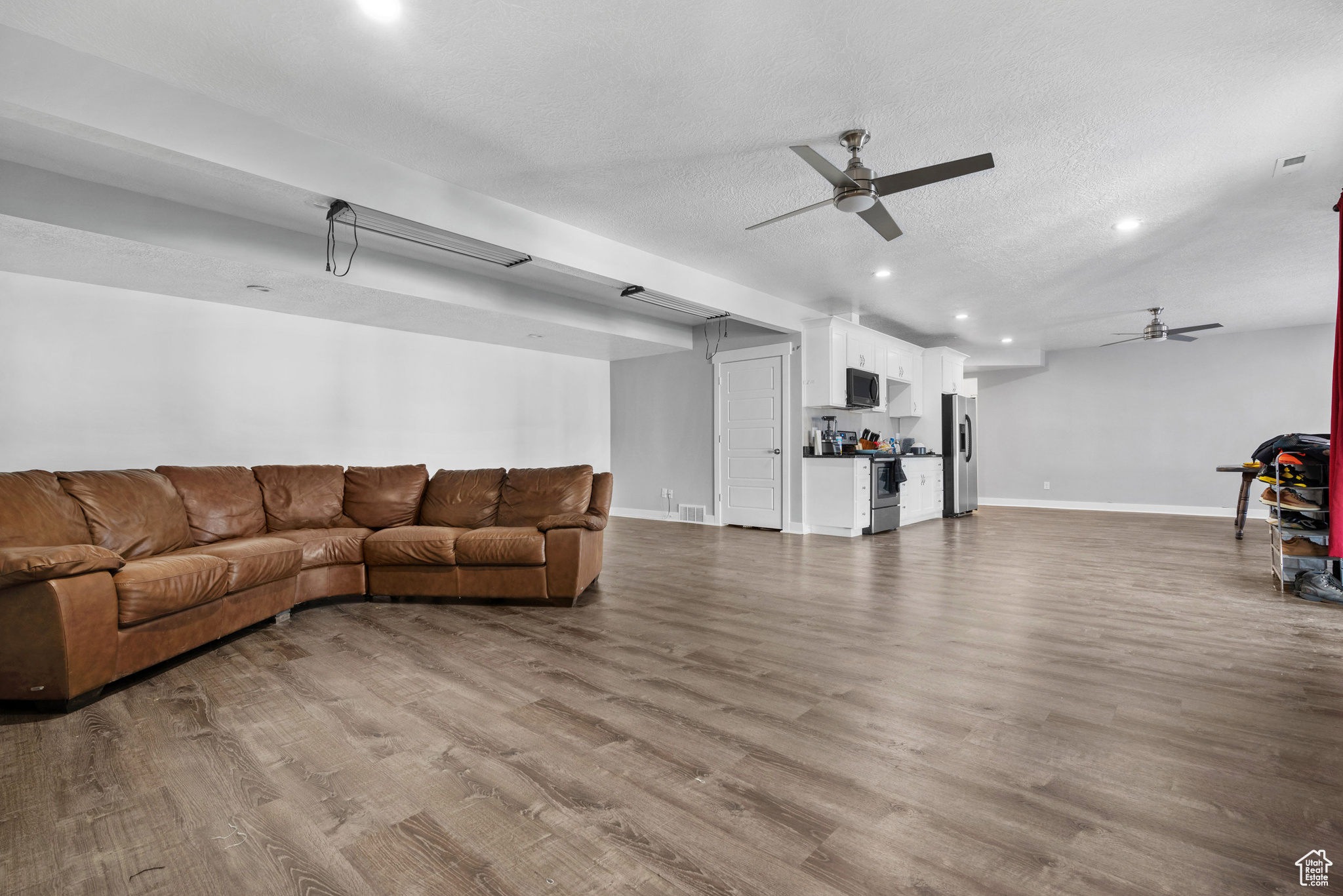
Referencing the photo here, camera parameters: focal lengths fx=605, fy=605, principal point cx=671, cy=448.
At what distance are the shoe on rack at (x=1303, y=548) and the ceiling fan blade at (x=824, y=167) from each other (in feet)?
13.0

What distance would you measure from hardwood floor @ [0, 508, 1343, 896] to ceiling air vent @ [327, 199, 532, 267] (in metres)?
2.43

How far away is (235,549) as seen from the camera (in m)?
3.21

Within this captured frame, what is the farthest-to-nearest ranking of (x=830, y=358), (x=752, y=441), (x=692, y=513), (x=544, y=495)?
1. (x=692, y=513)
2. (x=752, y=441)
3. (x=830, y=358)
4. (x=544, y=495)

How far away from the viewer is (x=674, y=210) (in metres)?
4.20

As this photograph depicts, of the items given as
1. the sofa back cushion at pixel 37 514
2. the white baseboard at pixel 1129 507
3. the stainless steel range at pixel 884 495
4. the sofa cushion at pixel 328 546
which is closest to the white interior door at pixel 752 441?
the stainless steel range at pixel 884 495

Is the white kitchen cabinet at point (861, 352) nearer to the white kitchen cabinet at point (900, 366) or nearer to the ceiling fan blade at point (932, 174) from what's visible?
the white kitchen cabinet at point (900, 366)

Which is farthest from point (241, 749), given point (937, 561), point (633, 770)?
point (937, 561)

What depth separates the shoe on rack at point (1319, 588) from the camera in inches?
148

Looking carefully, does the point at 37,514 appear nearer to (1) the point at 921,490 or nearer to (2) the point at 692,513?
(2) the point at 692,513

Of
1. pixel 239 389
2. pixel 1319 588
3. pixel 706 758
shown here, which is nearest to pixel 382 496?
pixel 239 389

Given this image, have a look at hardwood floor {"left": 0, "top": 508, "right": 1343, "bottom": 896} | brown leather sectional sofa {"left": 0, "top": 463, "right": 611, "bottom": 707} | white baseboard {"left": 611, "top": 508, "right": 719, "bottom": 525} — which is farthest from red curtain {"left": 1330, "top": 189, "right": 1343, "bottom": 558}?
white baseboard {"left": 611, "top": 508, "right": 719, "bottom": 525}

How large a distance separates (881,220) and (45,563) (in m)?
4.13

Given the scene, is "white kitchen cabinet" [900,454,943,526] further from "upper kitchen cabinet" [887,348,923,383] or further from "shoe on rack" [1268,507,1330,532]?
"shoe on rack" [1268,507,1330,532]

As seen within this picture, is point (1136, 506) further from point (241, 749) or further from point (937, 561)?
point (241, 749)
